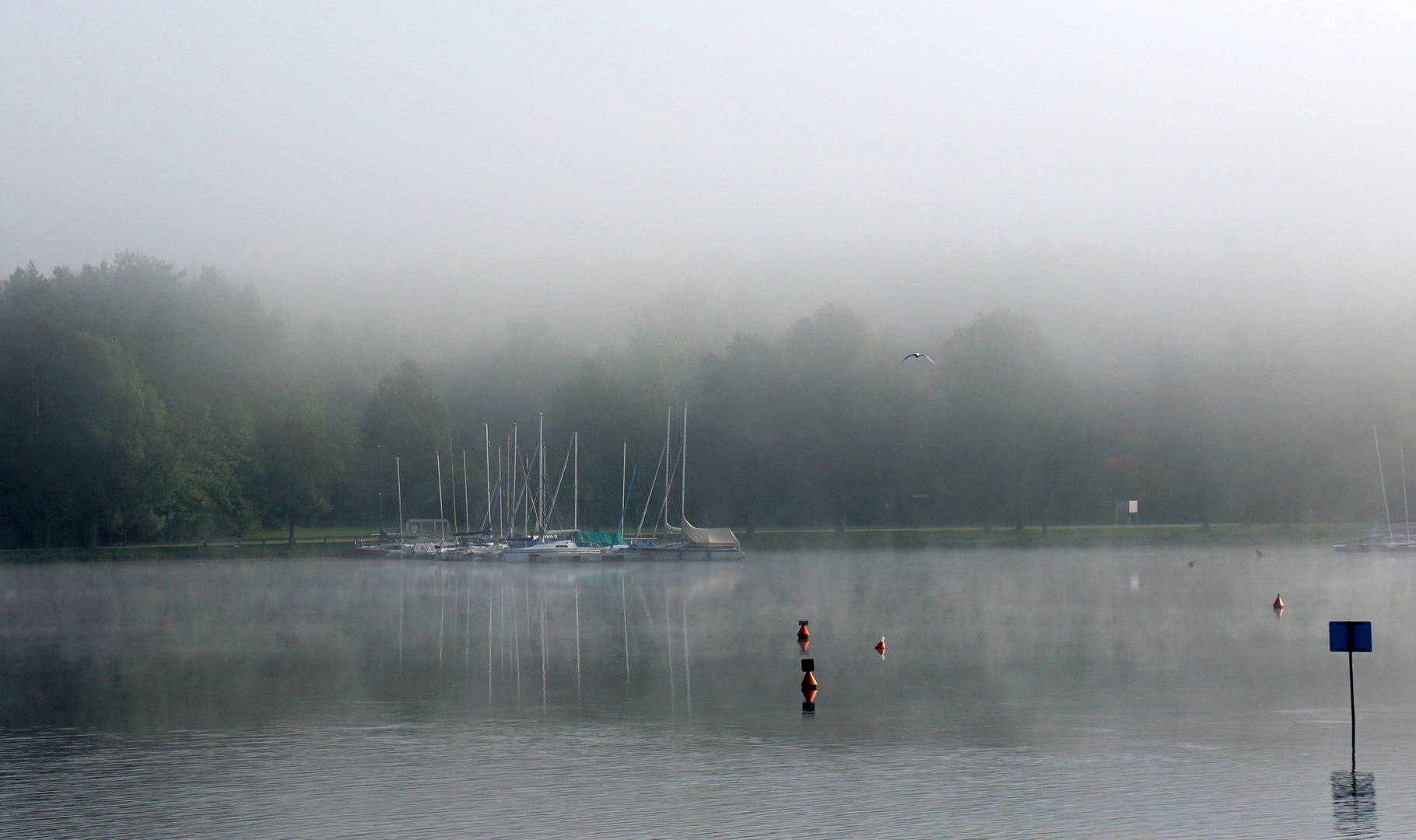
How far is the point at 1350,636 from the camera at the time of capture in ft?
73.8

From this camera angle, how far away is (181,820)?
724 inches

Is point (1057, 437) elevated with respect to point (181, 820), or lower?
elevated

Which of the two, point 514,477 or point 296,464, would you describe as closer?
point 296,464

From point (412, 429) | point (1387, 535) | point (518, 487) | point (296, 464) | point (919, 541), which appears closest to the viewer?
point (1387, 535)

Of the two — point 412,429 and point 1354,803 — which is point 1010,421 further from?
point 1354,803

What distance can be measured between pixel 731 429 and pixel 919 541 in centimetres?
1956

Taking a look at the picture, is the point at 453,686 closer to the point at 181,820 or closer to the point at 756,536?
the point at 181,820

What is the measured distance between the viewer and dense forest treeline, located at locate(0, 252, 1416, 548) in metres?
112

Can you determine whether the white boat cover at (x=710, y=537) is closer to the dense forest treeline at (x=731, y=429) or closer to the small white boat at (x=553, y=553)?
the small white boat at (x=553, y=553)

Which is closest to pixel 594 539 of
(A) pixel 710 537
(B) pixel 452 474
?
(A) pixel 710 537

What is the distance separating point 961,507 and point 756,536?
739 inches

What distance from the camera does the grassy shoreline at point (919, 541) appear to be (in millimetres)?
111938

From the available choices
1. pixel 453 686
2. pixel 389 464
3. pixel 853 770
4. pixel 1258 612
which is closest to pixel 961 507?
pixel 389 464

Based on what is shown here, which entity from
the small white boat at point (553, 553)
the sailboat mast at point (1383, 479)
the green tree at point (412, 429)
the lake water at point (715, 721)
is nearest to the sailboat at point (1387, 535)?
the sailboat mast at point (1383, 479)
